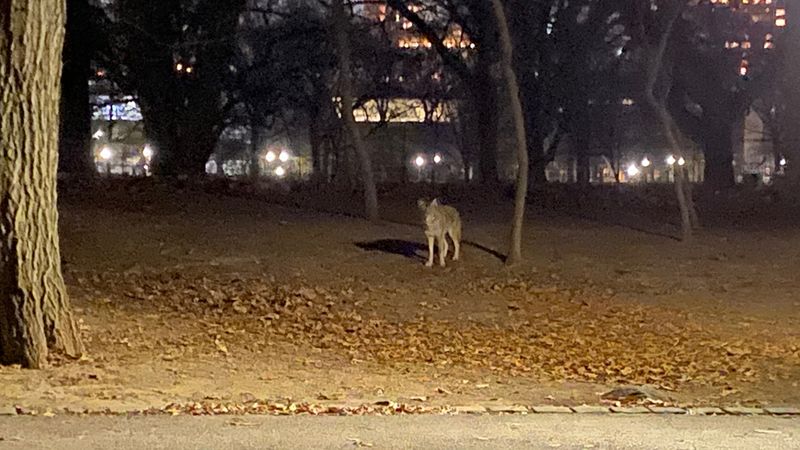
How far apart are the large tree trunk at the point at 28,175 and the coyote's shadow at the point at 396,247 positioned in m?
11.4

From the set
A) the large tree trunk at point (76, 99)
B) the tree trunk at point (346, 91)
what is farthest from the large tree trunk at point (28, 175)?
the large tree trunk at point (76, 99)

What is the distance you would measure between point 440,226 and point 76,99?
14136mm

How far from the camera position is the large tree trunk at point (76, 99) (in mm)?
32219

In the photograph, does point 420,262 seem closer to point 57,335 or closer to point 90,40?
point 57,335

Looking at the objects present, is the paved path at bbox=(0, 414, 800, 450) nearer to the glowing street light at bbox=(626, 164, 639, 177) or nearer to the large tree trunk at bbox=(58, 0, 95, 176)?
the large tree trunk at bbox=(58, 0, 95, 176)

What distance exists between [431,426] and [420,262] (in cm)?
1343

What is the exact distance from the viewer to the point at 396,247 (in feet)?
79.8

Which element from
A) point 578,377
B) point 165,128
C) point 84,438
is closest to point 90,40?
point 165,128

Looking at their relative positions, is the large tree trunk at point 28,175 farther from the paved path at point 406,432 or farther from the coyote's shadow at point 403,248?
the coyote's shadow at point 403,248

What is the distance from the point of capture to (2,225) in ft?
41.0

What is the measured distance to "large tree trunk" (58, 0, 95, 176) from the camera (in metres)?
32.2

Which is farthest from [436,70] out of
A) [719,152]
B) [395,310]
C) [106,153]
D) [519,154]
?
[395,310]

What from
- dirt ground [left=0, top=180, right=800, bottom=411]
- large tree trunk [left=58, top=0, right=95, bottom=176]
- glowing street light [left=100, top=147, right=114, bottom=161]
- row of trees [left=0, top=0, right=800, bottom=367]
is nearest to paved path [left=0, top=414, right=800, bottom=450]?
dirt ground [left=0, top=180, right=800, bottom=411]

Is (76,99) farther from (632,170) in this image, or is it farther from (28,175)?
(632,170)
